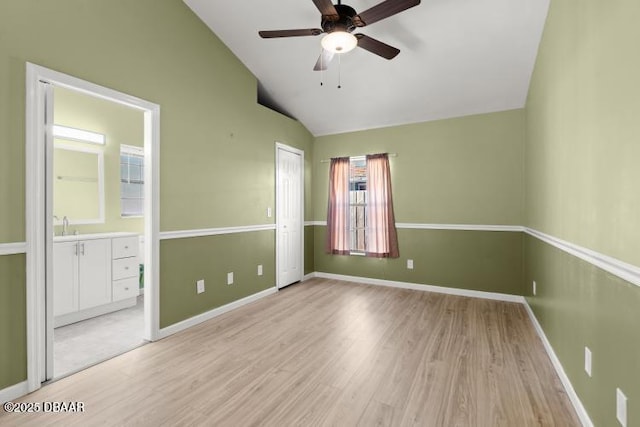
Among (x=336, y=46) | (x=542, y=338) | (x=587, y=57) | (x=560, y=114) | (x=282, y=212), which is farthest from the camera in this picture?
(x=282, y=212)

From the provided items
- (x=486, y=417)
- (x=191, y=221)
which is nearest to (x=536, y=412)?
(x=486, y=417)

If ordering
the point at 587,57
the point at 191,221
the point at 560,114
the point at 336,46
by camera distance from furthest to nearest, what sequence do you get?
the point at 191,221
the point at 336,46
the point at 560,114
the point at 587,57

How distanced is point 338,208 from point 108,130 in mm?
3376

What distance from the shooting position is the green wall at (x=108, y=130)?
3537 millimetres

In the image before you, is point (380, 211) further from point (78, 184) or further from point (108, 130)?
point (78, 184)

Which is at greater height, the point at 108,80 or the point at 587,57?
the point at 108,80

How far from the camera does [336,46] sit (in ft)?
7.81

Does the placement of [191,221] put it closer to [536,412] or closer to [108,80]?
[108,80]

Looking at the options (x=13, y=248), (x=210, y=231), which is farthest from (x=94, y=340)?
(x=210, y=231)

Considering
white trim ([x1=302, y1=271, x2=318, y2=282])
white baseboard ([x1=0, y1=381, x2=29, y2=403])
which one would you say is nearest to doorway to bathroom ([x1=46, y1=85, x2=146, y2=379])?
white baseboard ([x1=0, y1=381, x2=29, y2=403])

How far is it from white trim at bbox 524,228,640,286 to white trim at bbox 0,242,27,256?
3204 millimetres

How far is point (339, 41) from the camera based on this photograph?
7.63 ft

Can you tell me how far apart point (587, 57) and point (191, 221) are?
3297mm

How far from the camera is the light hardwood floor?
1.75 metres
